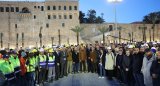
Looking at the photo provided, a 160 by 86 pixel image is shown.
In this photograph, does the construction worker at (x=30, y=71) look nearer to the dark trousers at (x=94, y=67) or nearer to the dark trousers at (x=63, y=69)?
the dark trousers at (x=63, y=69)

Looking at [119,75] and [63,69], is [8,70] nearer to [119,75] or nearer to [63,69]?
[119,75]

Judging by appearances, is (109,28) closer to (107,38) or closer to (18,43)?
(107,38)

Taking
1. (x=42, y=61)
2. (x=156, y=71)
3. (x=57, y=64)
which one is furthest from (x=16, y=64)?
(x=57, y=64)

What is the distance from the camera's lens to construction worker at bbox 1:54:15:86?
46.6ft

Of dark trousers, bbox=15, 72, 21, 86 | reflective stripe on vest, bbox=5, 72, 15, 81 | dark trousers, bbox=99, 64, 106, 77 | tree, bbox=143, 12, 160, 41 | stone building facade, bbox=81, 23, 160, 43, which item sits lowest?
dark trousers, bbox=99, 64, 106, 77

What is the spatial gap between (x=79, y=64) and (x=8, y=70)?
511 inches

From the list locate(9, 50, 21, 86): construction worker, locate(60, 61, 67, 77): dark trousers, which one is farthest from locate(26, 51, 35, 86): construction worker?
locate(60, 61, 67, 77): dark trousers

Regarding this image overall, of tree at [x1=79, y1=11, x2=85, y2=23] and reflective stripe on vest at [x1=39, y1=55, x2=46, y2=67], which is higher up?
tree at [x1=79, y1=11, x2=85, y2=23]

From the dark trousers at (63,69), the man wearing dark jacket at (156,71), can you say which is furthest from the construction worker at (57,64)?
the man wearing dark jacket at (156,71)

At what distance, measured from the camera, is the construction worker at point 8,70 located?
14.2 meters

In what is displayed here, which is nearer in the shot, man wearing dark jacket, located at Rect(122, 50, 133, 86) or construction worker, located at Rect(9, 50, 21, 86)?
construction worker, located at Rect(9, 50, 21, 86)

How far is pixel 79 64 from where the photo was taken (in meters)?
27.3

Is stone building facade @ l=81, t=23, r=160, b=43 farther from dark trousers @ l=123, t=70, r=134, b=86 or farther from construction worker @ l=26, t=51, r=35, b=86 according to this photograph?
construction worker @ l=26, t=51, r=35, b=86

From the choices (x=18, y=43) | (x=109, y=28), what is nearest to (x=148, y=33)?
(x=109, y=28)
